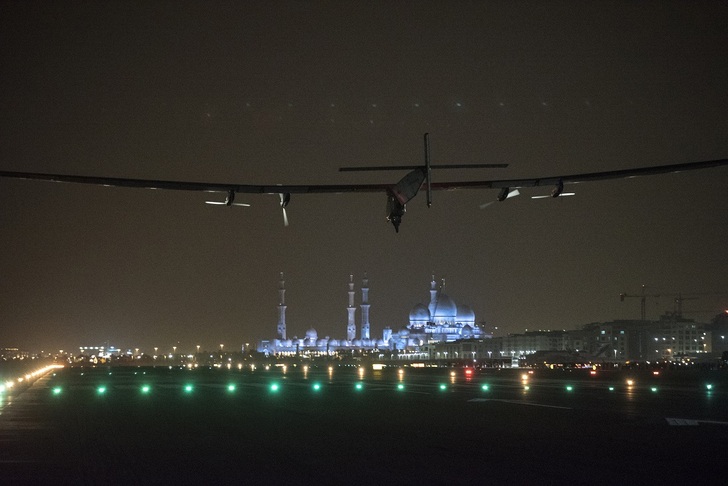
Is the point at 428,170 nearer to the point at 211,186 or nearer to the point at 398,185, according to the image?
the point at 398,185

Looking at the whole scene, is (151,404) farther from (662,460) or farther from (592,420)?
(662,460)

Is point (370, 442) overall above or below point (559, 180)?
below

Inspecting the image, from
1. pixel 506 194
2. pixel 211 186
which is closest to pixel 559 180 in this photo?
pixel 506 194

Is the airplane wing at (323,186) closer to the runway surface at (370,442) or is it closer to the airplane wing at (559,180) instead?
the airplane wing at (559,180)

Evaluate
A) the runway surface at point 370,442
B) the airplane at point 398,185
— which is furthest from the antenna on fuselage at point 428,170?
the runway surface at point 370,442

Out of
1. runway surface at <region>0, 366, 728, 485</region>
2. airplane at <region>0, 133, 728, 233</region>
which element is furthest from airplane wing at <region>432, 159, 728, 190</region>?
runway surface at <region>0, 366, 728, 485</region>

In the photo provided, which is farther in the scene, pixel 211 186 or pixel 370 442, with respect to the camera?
pixel 211 186

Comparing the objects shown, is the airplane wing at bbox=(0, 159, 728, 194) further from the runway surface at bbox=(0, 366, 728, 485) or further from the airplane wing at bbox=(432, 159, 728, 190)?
the runway surface at bbox=(0, 366, 728, 485)

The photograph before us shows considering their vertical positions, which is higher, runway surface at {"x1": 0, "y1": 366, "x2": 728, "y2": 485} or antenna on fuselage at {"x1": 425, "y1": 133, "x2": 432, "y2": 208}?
antenna on fuselage at {"x1": 425, "y1": 133, "x2": 432, "y2": 208}
